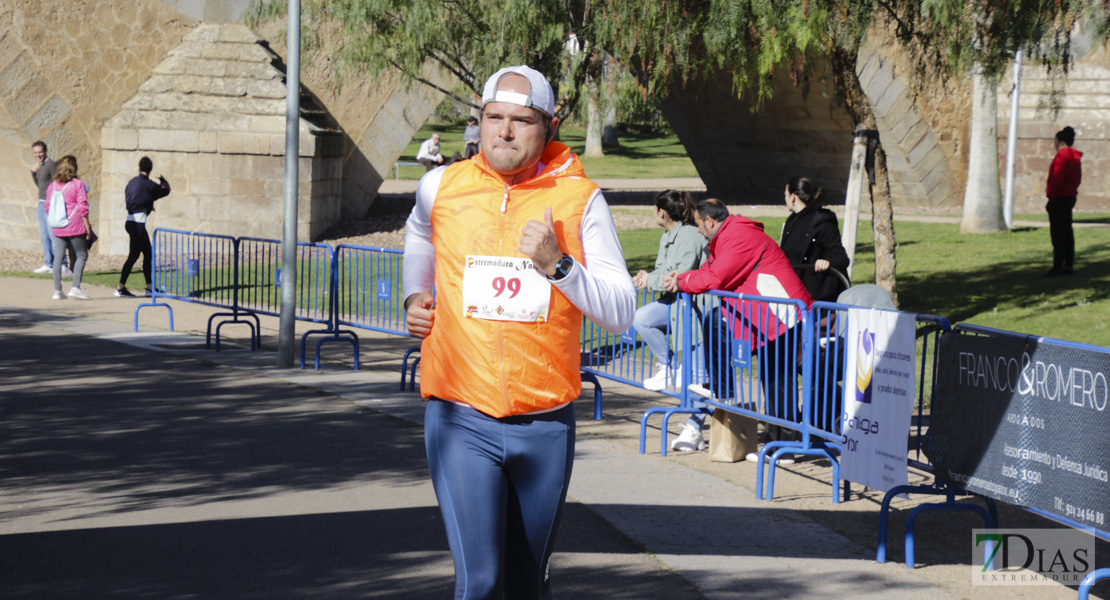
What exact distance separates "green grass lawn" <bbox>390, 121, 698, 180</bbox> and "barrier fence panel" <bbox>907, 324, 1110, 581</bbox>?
103 feet

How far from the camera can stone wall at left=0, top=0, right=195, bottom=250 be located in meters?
20.4

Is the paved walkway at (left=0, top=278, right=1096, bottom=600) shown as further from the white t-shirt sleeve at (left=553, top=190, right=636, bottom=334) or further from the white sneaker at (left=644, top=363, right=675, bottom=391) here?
the white t-shirt sleeve at (left=553, top=190, right=636, bottom=334)

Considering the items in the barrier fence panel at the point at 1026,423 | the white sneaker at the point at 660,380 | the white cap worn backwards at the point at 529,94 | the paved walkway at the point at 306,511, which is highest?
the white cap worn backwards at the point at 529,94

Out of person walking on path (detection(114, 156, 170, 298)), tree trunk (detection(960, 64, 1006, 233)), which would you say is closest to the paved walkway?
person walking on path (detection(114, 156, 170, 298))

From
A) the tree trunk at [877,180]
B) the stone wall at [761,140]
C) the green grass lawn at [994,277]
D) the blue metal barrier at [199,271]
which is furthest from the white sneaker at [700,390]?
the stone wall at [761,140]

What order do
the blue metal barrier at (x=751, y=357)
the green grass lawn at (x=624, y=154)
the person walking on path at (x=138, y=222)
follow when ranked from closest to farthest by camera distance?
1. the blue metal barrier at (x=751, y=357)
2. the person walking on path at (x=138, y=222)
3. the green grass lawn at (x=624, y=154)

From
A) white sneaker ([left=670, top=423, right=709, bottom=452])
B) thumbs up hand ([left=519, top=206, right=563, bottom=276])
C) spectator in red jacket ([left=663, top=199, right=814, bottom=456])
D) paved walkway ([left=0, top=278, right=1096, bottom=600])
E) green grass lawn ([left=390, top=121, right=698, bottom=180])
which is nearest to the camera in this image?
thumbs up hand ([left=519, top=206, right=563, bottom=276])

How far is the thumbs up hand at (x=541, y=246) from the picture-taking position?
314 centimetres

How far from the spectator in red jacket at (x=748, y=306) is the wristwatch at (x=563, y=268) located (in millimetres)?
4274

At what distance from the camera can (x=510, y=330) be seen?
129 inches

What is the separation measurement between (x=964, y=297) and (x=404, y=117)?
1233 centimetres

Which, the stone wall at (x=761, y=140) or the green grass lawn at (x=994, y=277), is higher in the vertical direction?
the stone wall at (x=761, y=140)

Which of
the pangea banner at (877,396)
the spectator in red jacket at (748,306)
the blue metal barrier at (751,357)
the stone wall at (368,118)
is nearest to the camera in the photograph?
the pangea banner at (877,396)

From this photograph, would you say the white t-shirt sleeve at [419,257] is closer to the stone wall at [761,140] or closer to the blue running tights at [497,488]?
the blue running tights at [497,488]
